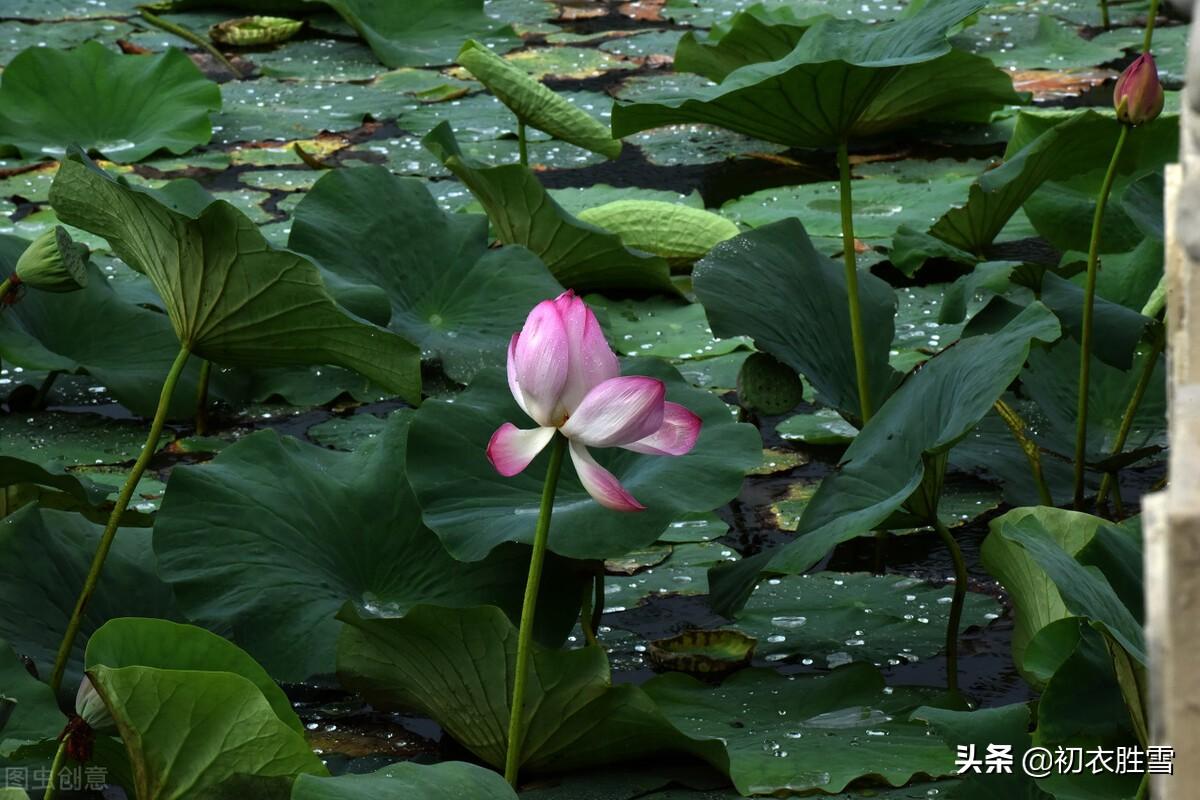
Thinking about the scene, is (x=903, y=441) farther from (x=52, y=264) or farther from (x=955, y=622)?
(x=52, y=264)

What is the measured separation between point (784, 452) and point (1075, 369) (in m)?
0.33

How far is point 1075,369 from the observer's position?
5.12 ft

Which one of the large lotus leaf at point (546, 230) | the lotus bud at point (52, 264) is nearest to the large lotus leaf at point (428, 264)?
the large lotus leaf at point (546, 230)

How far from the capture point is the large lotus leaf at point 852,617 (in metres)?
1.25

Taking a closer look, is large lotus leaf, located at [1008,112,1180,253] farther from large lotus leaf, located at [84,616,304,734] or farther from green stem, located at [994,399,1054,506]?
large lotus leaf, located at [84,616,304,734]

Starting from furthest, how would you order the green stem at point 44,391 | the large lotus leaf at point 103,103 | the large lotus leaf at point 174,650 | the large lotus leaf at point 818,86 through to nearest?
the large lotus leaf at point 103,103
the green stem at point 44,391
the large lotus leaf at point 818,86
the large lotus leaf at point 174,650

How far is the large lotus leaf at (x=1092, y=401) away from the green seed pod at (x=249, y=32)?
2.52 m

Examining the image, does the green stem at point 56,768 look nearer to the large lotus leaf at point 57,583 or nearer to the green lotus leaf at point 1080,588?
the large lotus leaf at point 57,583

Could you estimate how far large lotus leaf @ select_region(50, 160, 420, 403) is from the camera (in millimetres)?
1198

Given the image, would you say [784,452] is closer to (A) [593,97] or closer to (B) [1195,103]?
(B) [1195,103]

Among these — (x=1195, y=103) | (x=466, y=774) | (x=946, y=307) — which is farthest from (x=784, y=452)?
(x=1195, y=103)

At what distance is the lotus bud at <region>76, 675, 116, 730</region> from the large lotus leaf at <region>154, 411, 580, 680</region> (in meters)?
0.24

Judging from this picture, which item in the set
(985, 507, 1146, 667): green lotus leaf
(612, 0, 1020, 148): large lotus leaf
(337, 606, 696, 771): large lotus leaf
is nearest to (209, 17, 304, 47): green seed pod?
(612, 0, 1020, 148): large lotus leaf

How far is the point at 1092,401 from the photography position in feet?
5.13
